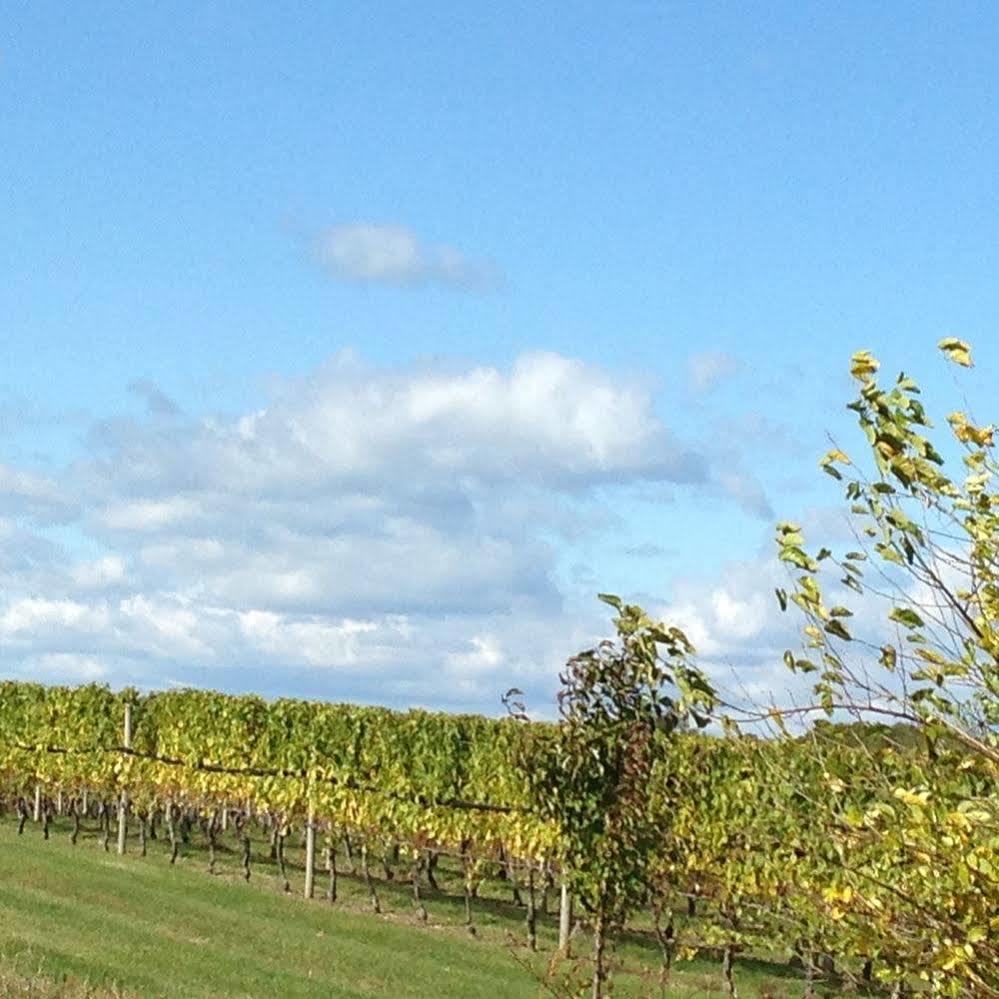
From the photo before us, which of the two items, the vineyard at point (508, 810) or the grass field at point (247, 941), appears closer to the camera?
the vineyard at point (508, 810)

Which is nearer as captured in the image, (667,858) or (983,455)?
(983,455)

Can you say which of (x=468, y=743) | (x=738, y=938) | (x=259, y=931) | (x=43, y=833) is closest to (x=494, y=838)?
(x=468, y=743)

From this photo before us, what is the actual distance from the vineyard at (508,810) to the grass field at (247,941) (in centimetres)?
92

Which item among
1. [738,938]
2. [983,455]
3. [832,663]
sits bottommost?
[738,938]

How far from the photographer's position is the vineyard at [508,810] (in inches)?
253

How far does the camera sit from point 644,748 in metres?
13.5

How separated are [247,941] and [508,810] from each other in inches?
318

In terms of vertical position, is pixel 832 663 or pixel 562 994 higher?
pixel 832 663

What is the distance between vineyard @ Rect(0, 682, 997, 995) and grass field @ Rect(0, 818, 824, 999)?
917 millimetres

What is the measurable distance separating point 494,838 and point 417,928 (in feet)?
8.24

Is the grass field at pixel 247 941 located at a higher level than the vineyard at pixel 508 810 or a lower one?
lower

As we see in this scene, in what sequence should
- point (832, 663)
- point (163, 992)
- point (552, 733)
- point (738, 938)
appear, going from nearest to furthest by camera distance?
1. point (832, 663)
2. point (738, 938)
3. point (552, 733)
4. point (163, 992)

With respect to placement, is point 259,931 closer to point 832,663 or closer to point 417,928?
point 417,928

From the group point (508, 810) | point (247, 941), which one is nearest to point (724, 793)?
point (508, 810)
